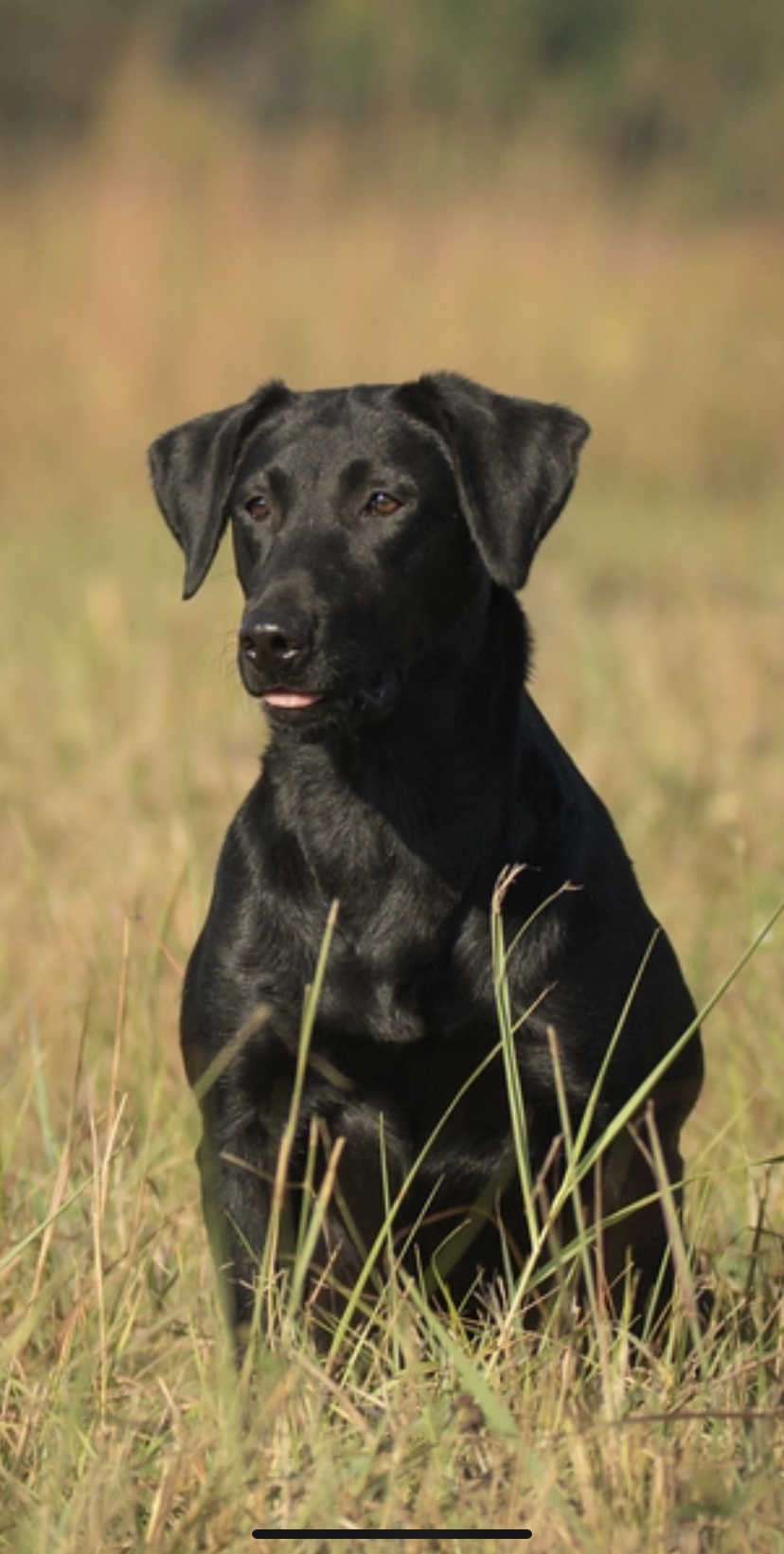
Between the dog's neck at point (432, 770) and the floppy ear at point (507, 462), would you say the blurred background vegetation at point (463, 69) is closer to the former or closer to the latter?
the floppy ear at point (507, 462)

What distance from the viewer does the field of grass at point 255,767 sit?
2572mm

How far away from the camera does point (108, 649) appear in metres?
7.98

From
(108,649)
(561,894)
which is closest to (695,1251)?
(561,894)

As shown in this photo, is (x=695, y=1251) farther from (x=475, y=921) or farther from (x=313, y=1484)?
(x=313, y=1484)

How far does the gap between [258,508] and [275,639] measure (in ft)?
1.63

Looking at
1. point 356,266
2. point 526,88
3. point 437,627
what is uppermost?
point 526,88

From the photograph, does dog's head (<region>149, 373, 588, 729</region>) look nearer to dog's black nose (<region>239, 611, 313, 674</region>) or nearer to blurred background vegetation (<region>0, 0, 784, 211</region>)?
dog's black nose (<region>239, 611, 313, 674</region>)

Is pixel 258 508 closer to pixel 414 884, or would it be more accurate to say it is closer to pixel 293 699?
pixel 293 699

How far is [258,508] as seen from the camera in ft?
11.9

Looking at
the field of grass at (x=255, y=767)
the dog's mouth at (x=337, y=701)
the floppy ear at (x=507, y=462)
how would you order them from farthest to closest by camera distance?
the floppy ear at (x=507, y=462) < the dog's mouth at (x=337, y=701) < the field of grass at (x=255, y=767)

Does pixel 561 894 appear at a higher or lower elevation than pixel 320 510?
lower

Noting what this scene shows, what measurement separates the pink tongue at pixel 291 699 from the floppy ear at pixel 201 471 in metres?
0.42

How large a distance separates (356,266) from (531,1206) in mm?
12176

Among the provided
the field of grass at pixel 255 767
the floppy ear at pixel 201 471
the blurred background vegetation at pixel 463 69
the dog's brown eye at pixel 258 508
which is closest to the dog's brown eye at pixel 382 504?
the dog's brown eye at pixel 258 508
